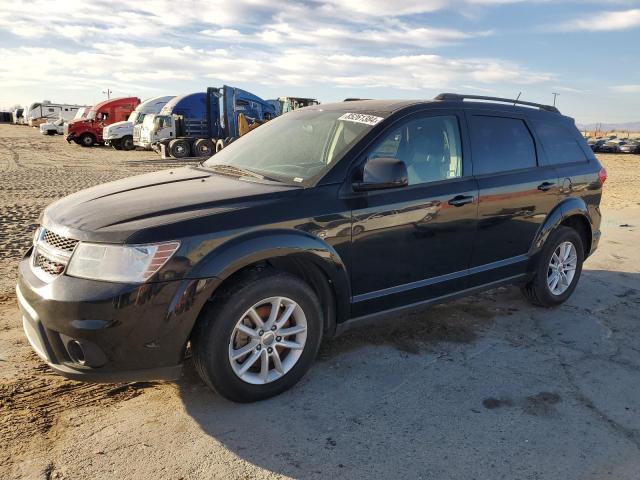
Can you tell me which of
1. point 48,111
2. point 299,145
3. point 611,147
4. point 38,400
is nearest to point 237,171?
point 299,145

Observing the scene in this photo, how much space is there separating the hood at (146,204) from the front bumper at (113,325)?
0.29 metres

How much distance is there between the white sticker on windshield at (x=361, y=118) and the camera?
3691 millimetres

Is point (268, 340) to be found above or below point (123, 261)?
below

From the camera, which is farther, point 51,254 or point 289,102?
point 289,102

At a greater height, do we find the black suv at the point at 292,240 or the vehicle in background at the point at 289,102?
the vehicle in background at the point at 289,102

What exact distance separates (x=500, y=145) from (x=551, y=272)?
136 cm

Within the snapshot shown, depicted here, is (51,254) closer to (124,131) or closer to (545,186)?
(545,186)

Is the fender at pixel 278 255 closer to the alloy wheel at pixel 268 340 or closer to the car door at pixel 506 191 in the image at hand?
the alloy wheel at pixel 268 340

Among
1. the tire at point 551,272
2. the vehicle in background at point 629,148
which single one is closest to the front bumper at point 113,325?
the tire at point 551,272

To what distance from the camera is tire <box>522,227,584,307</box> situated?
4.76 m

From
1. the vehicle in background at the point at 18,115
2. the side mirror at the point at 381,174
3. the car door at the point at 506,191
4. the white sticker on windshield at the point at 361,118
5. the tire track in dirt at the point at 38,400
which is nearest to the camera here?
the tire track in dirt at the point at 38,400

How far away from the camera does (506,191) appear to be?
4.26m

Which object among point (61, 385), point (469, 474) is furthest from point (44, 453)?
point (469, 474)

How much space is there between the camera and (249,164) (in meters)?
3.96
